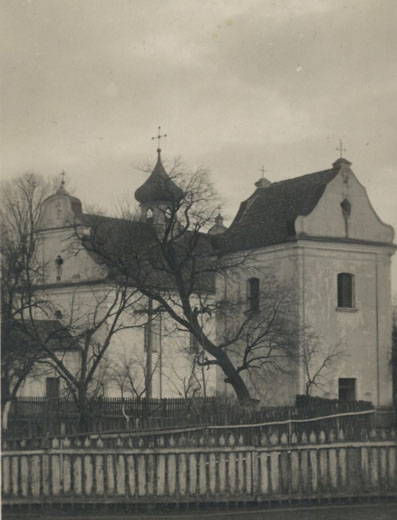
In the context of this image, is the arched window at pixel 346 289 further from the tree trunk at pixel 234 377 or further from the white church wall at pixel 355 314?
the tree trunk at pixel 234 377

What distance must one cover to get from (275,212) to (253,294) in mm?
3851

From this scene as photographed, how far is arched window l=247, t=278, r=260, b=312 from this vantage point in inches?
1153

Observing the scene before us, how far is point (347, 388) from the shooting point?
30.1m

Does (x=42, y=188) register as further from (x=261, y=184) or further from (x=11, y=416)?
(x=261, y=184)

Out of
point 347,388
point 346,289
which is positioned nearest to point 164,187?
point 346,289

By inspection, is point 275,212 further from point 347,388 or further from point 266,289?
point 347,388

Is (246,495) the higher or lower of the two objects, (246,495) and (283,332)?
the lower

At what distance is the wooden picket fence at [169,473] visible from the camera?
12461 mm

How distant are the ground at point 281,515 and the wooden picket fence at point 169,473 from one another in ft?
1.05

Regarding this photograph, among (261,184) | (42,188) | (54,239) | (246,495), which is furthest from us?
(54,239)

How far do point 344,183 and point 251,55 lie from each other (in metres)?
18.0

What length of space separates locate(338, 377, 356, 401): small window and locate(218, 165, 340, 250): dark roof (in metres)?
5.63

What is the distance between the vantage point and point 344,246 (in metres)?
30.9

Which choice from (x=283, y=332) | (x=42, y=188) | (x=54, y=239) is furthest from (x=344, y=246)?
(x=54, y=239)
